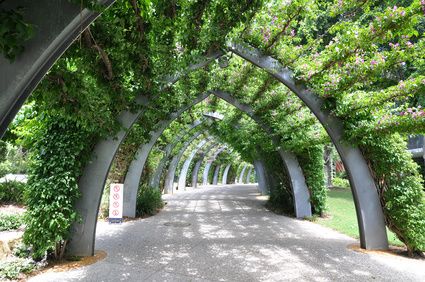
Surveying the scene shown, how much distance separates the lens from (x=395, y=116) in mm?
5562

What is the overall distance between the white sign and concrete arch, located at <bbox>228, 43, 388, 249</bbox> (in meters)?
4.55

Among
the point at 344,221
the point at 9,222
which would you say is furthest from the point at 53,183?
the point at 344,221

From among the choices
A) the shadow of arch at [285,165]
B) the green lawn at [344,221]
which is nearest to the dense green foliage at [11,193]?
the shadow of arch at [285,165]

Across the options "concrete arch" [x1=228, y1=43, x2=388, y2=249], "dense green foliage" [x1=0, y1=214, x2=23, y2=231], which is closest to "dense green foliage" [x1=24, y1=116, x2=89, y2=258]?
"dense green foliage" [x1=0, y1=214, x2=23, y2=231]

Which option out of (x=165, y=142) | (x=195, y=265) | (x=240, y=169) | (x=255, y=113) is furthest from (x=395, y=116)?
(x=240, y=169)

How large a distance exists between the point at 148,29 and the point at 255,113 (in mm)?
6721

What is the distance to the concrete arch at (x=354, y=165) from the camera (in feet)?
21.1

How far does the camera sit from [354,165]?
6590 millimetres

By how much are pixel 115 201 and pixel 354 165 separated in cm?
593

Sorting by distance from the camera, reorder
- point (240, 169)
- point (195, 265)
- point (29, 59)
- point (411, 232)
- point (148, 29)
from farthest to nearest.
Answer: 1. point (240, 169)
2. point (411, 232)
3. point (195, 265)
4. point (148, 29)
5. point (29, 59)

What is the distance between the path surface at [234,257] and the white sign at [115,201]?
32 centimetres

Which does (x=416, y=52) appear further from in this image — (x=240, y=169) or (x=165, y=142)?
(x=240, y=169)

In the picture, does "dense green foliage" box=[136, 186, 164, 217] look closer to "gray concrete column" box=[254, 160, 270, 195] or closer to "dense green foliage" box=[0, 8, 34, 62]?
"gray concrete column" box=[254, 160, 270, 195]

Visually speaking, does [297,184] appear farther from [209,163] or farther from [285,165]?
[209,163]
